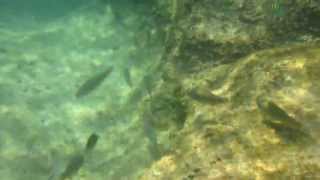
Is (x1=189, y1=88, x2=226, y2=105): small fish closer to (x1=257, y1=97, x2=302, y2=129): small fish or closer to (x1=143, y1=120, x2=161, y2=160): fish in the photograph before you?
(x1=257, y1=97, x2=302, y2=129): small fish

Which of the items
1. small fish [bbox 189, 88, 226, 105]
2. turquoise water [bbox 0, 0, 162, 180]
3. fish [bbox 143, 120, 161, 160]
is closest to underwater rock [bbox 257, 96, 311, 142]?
small fish [bbox 189, 88, 226, 105]

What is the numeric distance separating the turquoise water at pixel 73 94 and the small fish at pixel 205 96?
7.07ft

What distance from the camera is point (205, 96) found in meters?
5.34

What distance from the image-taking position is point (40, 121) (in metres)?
9.34

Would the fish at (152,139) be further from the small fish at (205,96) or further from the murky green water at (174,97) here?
the small fish at (205,96)

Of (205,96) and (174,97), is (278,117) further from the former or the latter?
(174,97)

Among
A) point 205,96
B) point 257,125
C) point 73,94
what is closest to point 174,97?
point 205,96

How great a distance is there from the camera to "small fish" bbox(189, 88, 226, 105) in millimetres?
5172

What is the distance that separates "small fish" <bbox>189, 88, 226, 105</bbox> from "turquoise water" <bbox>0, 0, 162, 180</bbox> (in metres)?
2.15

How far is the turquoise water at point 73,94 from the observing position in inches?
317

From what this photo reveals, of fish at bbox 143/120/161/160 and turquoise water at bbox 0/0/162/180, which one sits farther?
turquoise water at bbox 0/0/162/180

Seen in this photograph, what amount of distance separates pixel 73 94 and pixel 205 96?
6.01m

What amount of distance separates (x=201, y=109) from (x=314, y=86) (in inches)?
56.2

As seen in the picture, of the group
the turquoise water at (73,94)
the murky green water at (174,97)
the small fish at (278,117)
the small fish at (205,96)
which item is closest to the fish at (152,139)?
the murky green water at (174,97)
